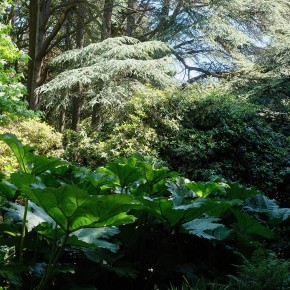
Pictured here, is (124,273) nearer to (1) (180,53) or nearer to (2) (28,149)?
(2) (28,149)

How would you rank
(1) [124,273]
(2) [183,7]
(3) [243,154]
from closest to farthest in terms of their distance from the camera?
(1) [124,273] < (3) [243,154] < (2) [183,7]

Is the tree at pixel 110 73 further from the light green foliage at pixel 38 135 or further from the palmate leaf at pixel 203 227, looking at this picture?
the palmate leaf at pixel 203 227

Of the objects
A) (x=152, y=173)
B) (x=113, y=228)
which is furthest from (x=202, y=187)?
(x=113, y=228)

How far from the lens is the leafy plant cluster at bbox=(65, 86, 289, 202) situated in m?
6.66

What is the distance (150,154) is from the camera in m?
6.49

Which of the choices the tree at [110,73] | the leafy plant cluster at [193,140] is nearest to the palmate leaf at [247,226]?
the leafy plant cluster at [193,140]

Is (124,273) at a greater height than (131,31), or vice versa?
(131,31)

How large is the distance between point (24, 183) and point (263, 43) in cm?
1430

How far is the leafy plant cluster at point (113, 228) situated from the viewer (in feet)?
4.32

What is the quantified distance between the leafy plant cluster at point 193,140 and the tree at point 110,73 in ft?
3.18

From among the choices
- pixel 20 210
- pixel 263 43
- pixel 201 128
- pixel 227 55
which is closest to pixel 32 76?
pixel 201 128

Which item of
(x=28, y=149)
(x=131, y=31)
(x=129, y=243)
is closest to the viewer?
(x=28, y=149)

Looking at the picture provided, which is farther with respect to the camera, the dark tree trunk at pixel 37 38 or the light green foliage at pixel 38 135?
the dark tree trunk at pixel 37 38

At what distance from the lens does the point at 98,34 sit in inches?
519
